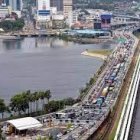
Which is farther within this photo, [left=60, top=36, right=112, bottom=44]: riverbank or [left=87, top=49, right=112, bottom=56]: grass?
[left=60, top=36, right=112, bottom=44]: riverbank

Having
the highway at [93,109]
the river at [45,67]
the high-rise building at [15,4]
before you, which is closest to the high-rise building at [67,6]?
the high-rise building at [15,4]

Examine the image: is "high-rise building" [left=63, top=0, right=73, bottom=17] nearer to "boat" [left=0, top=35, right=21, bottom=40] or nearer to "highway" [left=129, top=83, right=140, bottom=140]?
"boat" [left=0, top=35, right=21, bottom=40]

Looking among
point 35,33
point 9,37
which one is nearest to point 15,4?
point 35,33

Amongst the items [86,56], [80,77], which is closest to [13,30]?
[86,56]

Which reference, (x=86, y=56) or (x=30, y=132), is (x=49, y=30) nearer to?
(x=86, y=56)

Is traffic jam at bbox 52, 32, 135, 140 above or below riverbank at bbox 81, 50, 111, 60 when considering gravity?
above

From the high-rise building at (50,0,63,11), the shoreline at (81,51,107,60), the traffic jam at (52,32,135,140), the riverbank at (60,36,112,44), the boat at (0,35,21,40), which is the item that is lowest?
the boat at (0,35,21,40)

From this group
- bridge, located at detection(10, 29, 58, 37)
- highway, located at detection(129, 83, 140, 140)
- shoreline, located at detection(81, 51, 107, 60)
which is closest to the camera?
highway, located at detection(129, 83, 140, 140)

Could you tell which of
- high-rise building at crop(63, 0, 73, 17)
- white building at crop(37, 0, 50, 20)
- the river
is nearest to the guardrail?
the river
